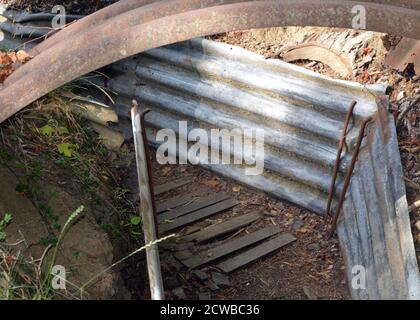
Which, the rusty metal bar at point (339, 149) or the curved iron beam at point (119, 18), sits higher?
the curved iron beam at point (119, 18)

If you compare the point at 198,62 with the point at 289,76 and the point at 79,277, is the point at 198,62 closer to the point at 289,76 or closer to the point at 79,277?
the point at 289,76

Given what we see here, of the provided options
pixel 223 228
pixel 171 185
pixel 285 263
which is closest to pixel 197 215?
pixel 223 228

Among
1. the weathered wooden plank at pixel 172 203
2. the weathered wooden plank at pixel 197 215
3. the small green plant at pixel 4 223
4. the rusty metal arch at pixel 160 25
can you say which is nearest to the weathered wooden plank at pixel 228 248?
the weathered wooden plank at pixel 197 215

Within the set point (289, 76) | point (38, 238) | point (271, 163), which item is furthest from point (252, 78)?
point (38, 238)

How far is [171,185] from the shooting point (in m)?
6.31

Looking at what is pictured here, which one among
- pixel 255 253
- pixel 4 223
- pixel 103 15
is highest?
pixel 103 15

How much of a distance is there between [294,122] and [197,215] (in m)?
1.15

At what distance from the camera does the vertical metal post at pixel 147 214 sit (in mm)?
3467

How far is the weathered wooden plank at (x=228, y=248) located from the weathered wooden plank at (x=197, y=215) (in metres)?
0.38

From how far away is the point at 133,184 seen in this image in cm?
616

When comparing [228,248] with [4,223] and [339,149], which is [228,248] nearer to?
[339,149]

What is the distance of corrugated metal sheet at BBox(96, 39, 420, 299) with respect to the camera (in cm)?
481

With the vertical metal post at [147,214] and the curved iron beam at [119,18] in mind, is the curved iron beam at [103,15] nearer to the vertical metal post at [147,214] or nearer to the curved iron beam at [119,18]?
the curved iron beam at [119,18]
